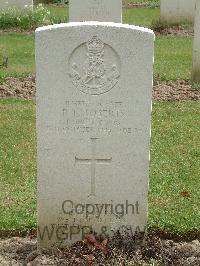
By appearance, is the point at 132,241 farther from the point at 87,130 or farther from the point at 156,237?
the point at 87,130

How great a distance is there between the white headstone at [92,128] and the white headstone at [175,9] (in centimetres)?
1091

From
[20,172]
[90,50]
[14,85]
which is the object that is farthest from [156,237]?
[14,85]

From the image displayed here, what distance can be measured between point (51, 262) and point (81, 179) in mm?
606

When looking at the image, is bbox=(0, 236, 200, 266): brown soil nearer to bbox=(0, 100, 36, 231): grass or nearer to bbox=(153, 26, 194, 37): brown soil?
bbox=(0, 100, 36, 231): grass

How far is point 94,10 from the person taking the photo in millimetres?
10938

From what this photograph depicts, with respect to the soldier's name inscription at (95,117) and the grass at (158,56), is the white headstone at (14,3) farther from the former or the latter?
the soldier's name inscription at (95,117)

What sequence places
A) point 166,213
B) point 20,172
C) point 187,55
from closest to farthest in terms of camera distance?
point 166,213, point 20,172, point 187,55

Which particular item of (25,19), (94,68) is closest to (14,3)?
(25,19)

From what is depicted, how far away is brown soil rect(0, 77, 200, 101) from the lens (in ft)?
29.0

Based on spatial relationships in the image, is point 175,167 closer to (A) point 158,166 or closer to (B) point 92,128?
(A) point 158,166

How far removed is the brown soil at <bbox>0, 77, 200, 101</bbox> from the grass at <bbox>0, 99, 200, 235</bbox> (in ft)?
1.00

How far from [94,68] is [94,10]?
698 cm

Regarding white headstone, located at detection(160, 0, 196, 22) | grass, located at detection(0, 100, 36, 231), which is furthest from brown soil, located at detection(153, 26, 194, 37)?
grass, located at detection(0, 100, 36, 231)

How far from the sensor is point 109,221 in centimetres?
447
